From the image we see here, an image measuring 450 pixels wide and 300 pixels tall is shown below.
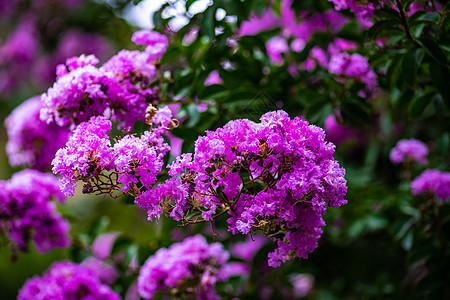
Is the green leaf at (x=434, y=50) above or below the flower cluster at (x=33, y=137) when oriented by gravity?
above

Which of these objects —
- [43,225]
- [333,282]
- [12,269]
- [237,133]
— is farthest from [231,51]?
[12,269]

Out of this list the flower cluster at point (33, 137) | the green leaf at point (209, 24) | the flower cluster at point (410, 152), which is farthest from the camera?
the flower cluster at point (410, 152)

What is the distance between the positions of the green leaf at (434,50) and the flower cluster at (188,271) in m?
0.80

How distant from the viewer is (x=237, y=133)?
919 millimetres

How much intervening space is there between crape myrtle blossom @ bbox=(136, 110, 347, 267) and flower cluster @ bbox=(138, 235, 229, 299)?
0.35 m

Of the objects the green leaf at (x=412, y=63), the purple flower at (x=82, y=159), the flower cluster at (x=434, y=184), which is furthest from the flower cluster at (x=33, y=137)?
the flower cluster at (x=434, y=184)

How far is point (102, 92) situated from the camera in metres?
1.15

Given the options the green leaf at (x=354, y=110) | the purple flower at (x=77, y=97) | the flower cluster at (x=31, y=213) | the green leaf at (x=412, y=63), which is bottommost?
the flower cluster at (x=31, y=213)

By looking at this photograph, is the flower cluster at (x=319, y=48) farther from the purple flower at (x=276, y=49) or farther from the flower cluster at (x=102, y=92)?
the flower cluster at (x=102, y=92)

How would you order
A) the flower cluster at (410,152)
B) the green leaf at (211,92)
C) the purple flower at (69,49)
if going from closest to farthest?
the green leaf at (211,92) < the flower cluster at (410,152) < the purple flower at (69,49)

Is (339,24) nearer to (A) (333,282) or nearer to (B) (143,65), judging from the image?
(B) (143,65)

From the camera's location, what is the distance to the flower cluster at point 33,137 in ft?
6.09

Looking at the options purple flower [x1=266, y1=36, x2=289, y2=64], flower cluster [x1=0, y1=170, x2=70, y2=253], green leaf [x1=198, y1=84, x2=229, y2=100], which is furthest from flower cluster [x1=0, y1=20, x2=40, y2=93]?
green leaf [x1=198, y1=84, x2=229, y2=100]

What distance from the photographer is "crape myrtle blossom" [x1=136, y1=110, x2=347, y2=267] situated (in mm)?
888
